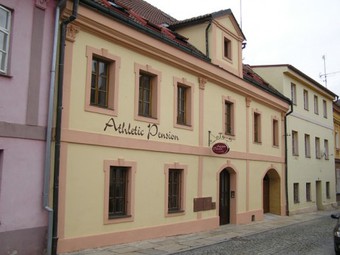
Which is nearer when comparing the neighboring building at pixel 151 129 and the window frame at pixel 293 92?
the neighboring building at pixel 151 129

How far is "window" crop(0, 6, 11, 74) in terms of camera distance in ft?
29.1

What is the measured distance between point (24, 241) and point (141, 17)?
29.2ft

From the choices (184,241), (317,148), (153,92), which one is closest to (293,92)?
(317,148)

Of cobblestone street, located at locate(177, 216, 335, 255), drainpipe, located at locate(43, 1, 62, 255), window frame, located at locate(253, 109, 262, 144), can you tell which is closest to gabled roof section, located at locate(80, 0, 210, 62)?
drainpipe, located at locate(43, 1, 62, 255)

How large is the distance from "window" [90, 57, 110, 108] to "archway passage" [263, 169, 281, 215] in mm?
12750

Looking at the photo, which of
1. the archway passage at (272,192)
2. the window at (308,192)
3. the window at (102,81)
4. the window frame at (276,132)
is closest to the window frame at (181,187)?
the window at (102,81)

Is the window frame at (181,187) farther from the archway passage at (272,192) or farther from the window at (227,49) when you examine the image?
the archway passage at (272,192)

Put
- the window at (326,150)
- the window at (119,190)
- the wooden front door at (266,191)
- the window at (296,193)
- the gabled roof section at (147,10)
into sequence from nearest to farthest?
1. the window at (119,190)
2. the gabled roof section at (147,10)
3. the wooden front door at (266,191)
4. the window at (296,193)
5. the window at (326,150)

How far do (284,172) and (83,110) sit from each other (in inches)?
593

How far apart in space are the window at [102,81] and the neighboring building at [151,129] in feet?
0.09

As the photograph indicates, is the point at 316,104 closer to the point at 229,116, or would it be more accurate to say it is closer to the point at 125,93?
the point at 229,116

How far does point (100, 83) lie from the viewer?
11617 mm

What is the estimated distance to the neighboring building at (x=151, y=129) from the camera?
1060 cm

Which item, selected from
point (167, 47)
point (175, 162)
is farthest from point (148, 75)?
point (175, 162)
